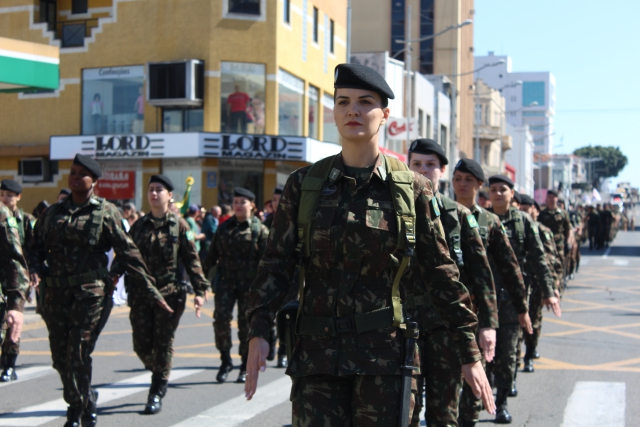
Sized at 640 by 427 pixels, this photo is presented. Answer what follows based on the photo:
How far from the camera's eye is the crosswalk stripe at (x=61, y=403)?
7719mm

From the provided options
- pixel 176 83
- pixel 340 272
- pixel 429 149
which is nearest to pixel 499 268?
pixel 429 149

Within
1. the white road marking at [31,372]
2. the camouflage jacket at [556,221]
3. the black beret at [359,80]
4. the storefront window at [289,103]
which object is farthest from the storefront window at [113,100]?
the black beret at [359,80]

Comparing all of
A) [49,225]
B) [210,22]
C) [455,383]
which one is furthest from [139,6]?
[455,383]

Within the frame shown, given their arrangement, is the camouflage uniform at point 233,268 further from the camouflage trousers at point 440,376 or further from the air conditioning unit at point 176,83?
the air conditioning unit at point 176,83

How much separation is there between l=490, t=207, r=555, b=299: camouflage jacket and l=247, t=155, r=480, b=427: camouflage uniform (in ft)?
15.4

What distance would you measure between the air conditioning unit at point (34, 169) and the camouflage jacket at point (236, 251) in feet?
72.9

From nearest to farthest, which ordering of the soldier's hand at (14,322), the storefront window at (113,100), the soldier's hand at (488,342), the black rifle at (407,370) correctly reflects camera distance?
the black rifle at (407,370)
the soldier's hand at (488,342)
the soldier's hand at (14,322)
the storefront window at (113,100)

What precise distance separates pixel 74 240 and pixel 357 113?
146 inches

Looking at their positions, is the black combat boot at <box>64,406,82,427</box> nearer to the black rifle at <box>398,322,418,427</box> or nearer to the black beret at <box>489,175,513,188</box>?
the black rifle at <box>398,322,418,427</box>

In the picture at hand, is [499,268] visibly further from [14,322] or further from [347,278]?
[14,322]

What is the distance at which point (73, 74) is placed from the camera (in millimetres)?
30125

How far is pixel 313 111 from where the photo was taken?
32844 millimetres

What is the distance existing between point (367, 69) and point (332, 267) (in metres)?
0.89

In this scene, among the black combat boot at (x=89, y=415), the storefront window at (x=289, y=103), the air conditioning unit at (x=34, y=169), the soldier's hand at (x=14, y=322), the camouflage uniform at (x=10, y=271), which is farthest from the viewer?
the air conditioning unit at (x=34, y=169)
